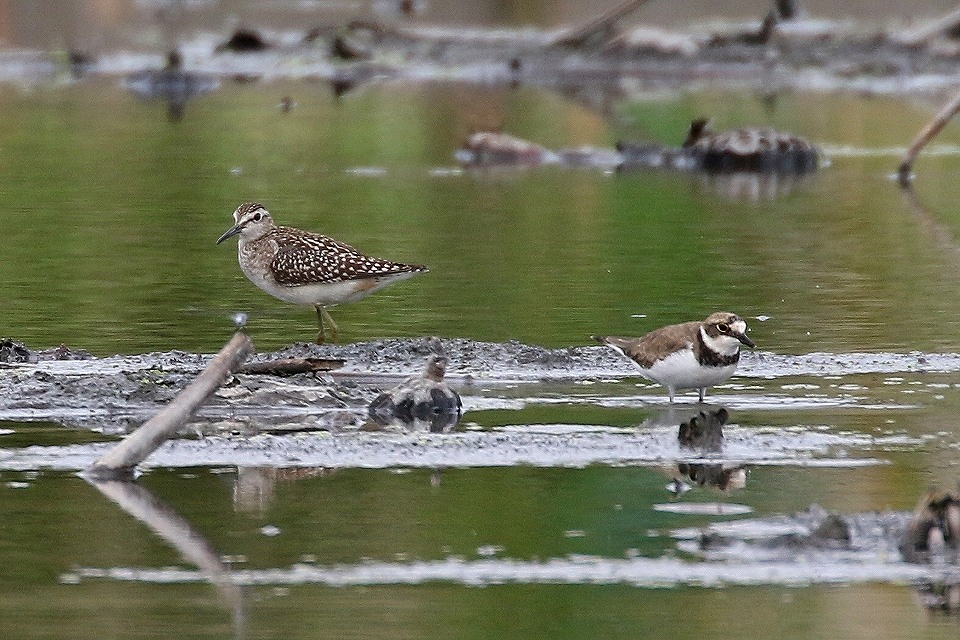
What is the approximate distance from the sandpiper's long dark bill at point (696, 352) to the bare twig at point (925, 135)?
30.3 ft

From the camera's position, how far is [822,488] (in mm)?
9047

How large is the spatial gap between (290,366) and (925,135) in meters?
10.8

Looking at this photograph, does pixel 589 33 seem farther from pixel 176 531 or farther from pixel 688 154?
pixel 176 531

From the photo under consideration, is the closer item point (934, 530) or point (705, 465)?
point (934, 530)

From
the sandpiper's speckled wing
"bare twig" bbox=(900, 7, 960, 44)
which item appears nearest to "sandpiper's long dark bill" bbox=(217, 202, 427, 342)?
the sandpiper's speckled wing

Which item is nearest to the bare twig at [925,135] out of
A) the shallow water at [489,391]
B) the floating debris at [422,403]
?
the shallow water at [489,391]

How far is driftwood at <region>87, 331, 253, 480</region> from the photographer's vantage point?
30.1 ft

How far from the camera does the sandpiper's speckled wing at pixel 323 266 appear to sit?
13367 millimetres

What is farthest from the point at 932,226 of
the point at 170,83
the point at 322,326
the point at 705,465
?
the point at 170,83

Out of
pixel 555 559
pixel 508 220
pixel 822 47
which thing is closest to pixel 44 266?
pixel 508 220

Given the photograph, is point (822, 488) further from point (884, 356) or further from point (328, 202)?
point (328, 202)

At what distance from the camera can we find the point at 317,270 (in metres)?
13.3

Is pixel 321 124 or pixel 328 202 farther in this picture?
pixel 321 124

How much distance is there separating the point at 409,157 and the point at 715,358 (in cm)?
1484
